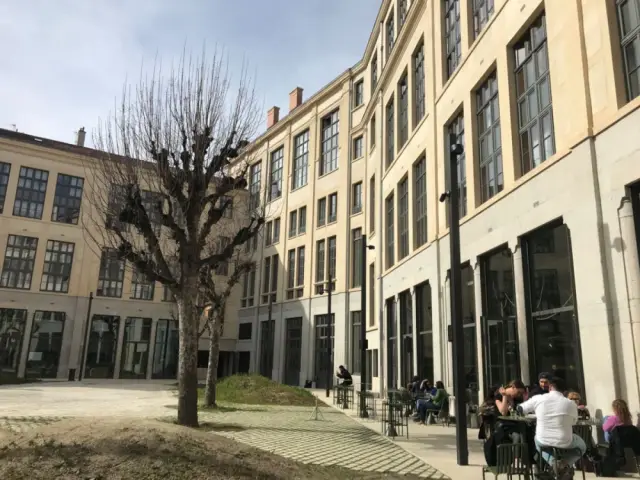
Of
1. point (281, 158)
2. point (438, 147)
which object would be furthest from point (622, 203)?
point (281, 158)

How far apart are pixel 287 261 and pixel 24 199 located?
65.0 feet

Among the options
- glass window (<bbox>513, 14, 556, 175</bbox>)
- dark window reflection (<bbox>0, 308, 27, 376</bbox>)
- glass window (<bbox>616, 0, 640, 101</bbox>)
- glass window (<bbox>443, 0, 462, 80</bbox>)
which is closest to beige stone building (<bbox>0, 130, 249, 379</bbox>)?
dark window reflection (<bbox>0, 308, 27, 376</bbox>)

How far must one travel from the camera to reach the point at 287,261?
3891 cm

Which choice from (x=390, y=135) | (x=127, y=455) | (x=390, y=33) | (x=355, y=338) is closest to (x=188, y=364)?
(x=127, y=455)

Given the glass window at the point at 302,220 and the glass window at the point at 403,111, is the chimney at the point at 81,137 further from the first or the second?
the glass window at the point at 403,111

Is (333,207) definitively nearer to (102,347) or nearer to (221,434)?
(102,347)

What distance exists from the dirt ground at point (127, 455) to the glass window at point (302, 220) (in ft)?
103

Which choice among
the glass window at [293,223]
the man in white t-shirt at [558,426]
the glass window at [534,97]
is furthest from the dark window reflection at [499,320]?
the glass window at [293,223]

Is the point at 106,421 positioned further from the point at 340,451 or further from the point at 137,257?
the point at 137,257

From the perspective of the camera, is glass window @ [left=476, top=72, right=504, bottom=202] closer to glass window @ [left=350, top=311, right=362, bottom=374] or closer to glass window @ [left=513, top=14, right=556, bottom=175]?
glass window @ [left=513, top=14, right=556, bottom=175]

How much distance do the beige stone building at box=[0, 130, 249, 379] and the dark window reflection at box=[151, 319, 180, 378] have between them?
0.25ft

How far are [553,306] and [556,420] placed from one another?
5495 mm

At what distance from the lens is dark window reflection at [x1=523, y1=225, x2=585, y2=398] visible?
10000mm

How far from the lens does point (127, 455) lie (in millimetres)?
5516
